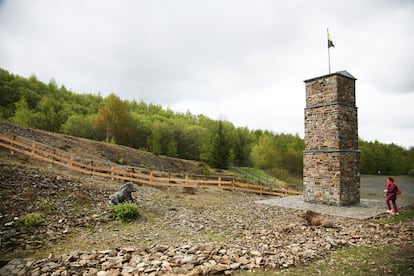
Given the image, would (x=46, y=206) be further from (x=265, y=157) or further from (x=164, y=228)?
(x=265, y=157)

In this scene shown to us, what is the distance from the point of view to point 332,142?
11703mm

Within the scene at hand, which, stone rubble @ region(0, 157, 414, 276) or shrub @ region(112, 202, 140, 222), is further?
shrub @ region(112, 202, 140, 222)

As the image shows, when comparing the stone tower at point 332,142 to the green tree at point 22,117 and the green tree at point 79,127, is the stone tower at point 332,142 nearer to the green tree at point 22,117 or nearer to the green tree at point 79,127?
the green tree at point 22,117

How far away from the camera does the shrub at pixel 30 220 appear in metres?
7.71

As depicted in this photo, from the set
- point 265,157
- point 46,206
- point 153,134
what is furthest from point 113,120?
point 46,206

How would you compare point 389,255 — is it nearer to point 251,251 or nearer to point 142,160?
point 251,251

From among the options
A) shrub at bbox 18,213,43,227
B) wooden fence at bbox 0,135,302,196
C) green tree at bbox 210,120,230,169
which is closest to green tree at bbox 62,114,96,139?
wooden fence at bbox 0,135,302,196

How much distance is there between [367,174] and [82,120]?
139 feet

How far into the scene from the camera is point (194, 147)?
43.7 m

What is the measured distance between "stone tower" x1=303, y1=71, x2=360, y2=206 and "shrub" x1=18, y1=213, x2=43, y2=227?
11596mm

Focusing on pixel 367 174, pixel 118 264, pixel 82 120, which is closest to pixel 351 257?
pixel 118 264

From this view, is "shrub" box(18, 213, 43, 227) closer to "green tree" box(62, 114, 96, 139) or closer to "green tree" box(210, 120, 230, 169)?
"green tree" box(210, 120, 230, 169)

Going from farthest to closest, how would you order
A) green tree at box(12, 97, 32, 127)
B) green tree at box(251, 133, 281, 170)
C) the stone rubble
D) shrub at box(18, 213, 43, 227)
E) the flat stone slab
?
green tree at box(251, 133, 281, 170) → green tree at box(12, 97, 32, 127) → the flat stone slab → shrub at box(18, 213, 43, 227) → the stone rubble

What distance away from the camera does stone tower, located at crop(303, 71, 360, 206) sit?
1148 centimetres
